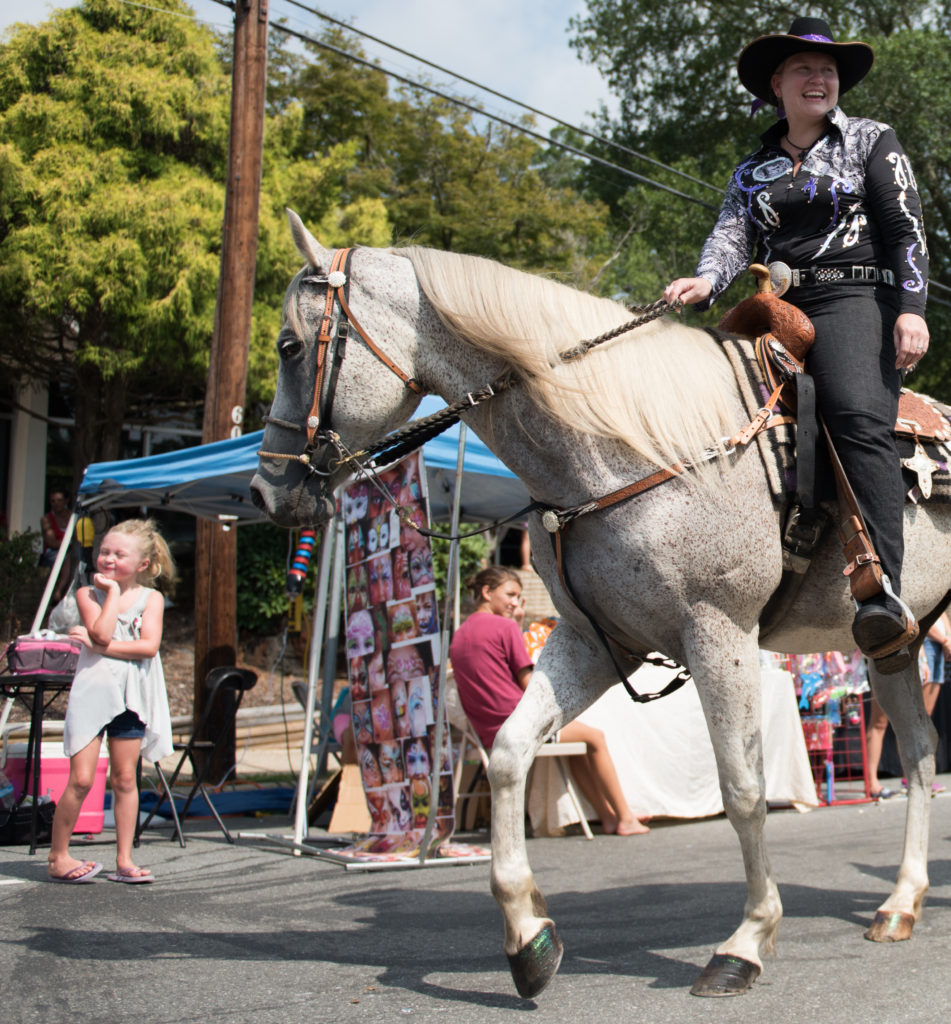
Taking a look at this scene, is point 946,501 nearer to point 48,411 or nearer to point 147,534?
point 147,534

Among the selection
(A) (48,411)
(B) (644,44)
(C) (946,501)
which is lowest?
(C) (946,501)

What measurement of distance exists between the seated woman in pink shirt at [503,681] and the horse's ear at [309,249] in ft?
12.7

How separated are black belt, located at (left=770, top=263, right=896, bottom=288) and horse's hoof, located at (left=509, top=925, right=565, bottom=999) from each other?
2.38 m

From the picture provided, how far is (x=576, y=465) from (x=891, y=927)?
90.0 inches

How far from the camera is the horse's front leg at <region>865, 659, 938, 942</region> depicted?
4.25 m

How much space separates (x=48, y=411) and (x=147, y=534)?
1441 cm

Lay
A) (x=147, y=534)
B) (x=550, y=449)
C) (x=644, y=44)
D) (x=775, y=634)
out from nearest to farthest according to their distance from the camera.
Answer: (x=550, y=449) < (x=775, y=634) < (x=147, y=534) < (x=644, y=44)

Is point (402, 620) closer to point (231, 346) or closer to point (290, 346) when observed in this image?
point (290, 346)

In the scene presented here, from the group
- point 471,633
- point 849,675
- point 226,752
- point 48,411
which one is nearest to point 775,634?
point 471,633

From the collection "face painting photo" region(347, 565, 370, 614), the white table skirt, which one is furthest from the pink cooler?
the white table skirt

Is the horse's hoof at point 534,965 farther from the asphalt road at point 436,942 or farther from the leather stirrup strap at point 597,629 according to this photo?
the leather stirrup strap at point 597,629

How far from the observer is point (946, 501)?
4109mm

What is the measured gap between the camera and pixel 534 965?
3232 millimetres

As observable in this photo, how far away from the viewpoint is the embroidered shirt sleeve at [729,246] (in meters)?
3.91
